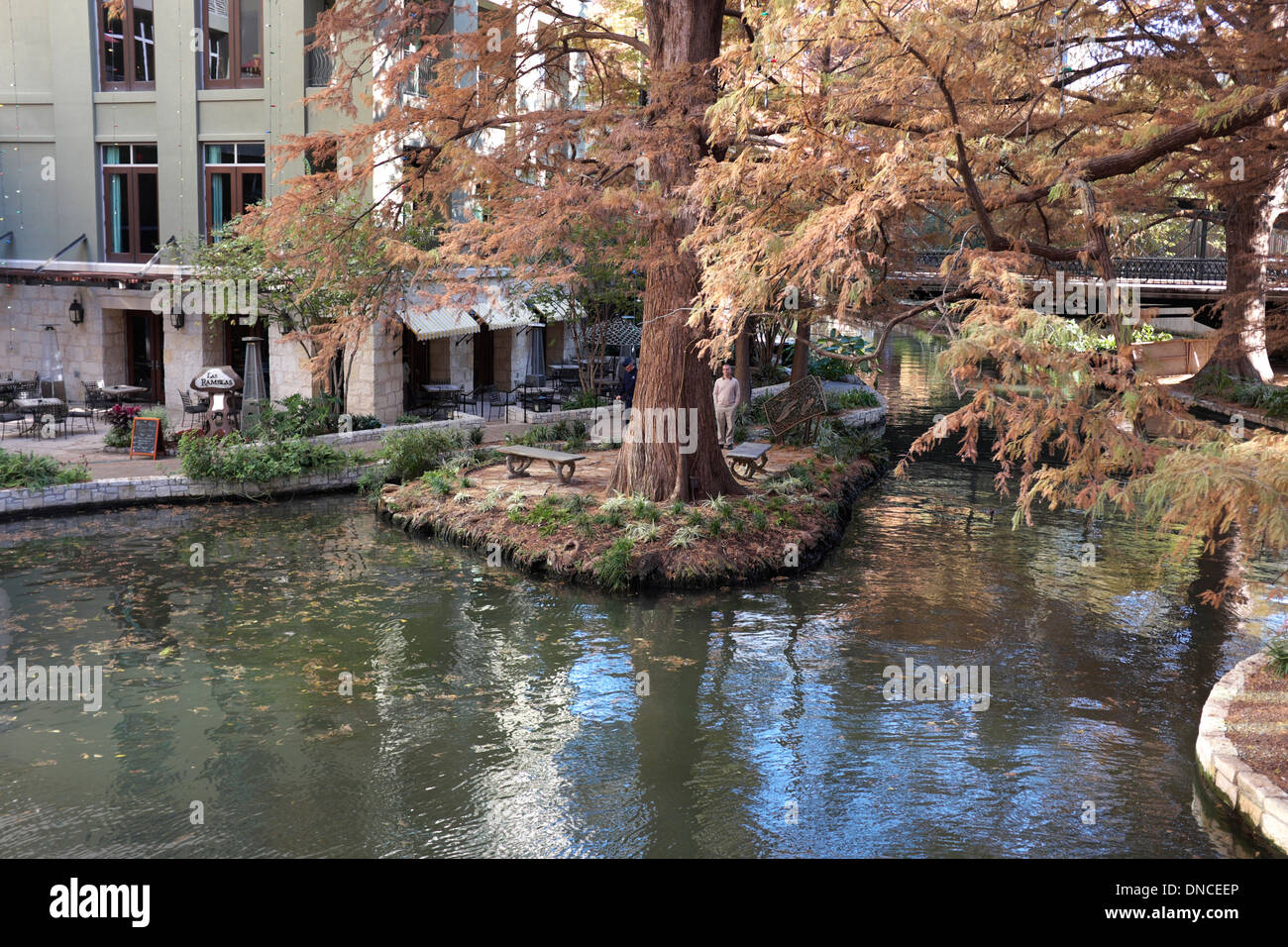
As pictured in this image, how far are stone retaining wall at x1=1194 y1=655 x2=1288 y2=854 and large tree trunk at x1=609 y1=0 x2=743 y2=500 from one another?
7.94 m

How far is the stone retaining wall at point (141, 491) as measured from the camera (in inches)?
670

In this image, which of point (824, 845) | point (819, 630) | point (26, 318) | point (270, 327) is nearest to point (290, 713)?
point (824, 845)

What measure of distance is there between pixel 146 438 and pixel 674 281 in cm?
1036

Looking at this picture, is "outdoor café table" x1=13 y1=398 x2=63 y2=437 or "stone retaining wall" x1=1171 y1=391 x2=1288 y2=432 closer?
"outdoor café table" x1=13 y1=398 x2=63 y2=437

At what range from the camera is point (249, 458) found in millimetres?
18719

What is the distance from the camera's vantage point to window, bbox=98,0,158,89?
84.4 ft

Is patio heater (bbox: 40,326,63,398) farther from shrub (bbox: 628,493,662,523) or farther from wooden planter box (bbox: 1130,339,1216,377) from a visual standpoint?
wooden planter box (bbox: 1130,339,1216,377)

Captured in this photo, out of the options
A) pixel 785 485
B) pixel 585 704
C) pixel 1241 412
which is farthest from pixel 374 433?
pixel 1241 412

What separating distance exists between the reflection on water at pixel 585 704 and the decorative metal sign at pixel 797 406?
594cm

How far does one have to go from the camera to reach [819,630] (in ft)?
43.3

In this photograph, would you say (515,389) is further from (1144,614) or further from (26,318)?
(1144,614)

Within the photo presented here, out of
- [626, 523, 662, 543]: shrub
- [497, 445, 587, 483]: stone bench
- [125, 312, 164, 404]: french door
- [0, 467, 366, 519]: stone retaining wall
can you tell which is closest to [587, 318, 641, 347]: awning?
[125, 312, 164, 404]: french door

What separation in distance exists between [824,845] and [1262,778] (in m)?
3.27

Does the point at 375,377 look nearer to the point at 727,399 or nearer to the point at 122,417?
the point at 122,417
